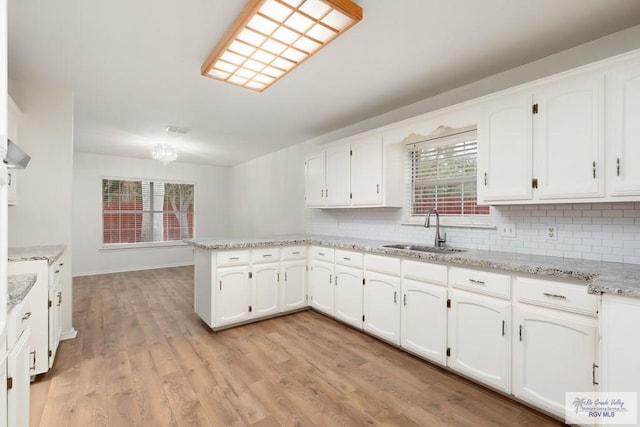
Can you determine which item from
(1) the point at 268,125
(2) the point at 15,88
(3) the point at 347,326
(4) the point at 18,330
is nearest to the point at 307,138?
(1) the point at 268,125

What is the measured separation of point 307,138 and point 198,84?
7.17 ft

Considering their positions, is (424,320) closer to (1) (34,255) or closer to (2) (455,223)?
(2) (455,223)

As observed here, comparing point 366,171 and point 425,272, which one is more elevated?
point 366,171

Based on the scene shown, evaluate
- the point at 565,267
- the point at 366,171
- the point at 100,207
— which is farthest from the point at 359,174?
the point at 100,207

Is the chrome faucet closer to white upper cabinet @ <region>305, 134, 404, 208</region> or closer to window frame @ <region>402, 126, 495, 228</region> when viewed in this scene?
window frame @ <region>402, 126, 495, 228</region>

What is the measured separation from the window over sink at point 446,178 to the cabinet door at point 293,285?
1468mm

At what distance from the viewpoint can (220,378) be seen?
2.29 meters

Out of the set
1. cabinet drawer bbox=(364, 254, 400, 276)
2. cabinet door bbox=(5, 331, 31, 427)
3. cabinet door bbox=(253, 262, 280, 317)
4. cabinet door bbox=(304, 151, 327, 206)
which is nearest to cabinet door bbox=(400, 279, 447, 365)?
cabinet drawer bbox=(364, 254, 400, 276)

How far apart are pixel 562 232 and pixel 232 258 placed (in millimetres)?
2923

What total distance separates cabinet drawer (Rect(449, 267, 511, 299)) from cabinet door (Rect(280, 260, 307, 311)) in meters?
1.91

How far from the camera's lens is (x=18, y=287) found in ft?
4.39

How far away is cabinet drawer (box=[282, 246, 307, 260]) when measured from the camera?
362 cm

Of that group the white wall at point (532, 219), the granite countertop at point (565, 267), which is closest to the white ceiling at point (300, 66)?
the white wall at point (532, 219)

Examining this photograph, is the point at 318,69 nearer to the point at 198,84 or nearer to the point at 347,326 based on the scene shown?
the point at 198,84
